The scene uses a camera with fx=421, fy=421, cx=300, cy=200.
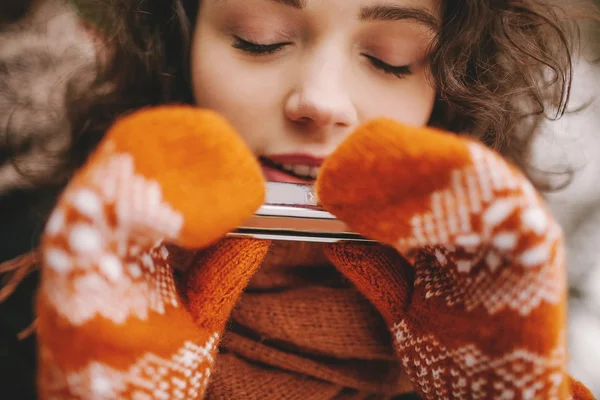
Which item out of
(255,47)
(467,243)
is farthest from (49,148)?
(467,243)

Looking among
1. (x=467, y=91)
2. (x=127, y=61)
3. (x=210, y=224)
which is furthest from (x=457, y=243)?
(x=127, y=61)

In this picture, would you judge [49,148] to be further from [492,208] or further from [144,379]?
[492,208]

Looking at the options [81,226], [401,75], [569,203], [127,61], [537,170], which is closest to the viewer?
[81,226]

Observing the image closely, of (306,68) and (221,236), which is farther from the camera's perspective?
(306,68)

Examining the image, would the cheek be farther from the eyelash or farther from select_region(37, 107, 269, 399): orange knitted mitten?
select_region(37, 107, 269, 399): orange knitted mitten

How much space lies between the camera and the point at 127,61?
2.10 feet

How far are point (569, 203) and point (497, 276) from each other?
0.99 meters

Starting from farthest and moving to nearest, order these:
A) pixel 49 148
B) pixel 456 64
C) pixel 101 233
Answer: pixel 49 148, pixel 456 64, pixel 101 233

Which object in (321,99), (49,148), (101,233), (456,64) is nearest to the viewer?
(101,233)

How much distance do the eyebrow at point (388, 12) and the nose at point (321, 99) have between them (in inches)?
2.2

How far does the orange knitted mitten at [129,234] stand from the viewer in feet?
0.78

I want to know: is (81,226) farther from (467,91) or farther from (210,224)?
(467,91)

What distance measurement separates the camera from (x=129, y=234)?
25 centimetres

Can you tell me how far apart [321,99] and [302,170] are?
0.28 feet
